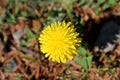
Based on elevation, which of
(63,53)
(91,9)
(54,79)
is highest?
(91,9)

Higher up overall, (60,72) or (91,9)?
(91,9)

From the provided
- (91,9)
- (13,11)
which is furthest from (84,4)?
(13,11)

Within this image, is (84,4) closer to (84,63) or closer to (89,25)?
(89,25)

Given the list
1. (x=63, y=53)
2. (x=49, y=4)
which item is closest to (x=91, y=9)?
(x=49, y=4)

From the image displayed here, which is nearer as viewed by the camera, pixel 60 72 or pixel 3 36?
pixel 60 72

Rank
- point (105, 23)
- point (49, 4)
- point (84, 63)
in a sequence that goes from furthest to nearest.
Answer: point (49, 4), point (105, 23), point (84, 63)

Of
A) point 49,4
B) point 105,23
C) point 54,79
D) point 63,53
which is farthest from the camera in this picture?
point 49,4
